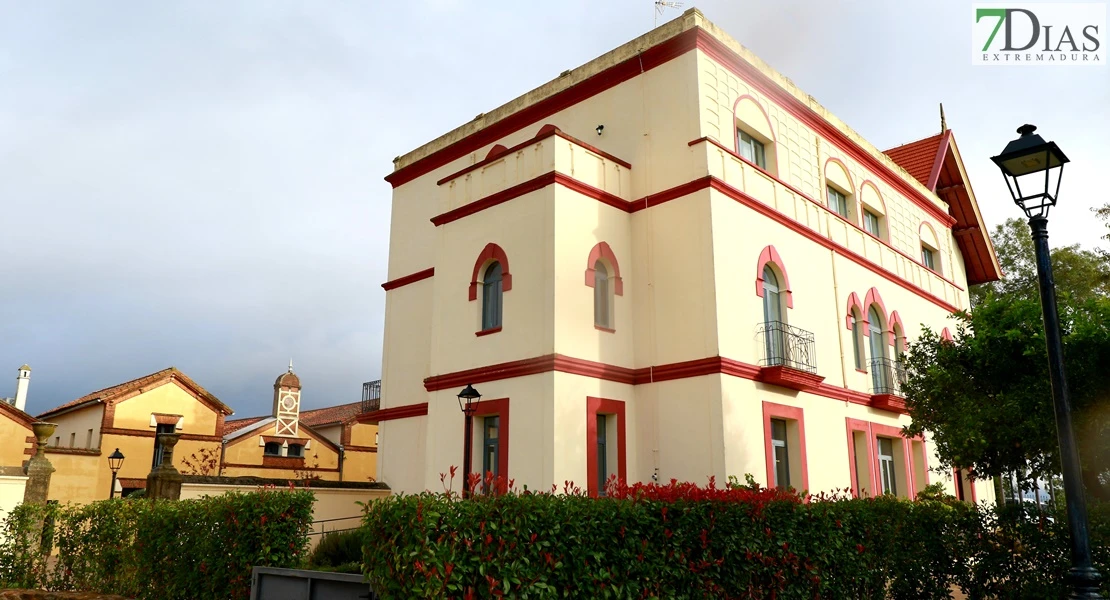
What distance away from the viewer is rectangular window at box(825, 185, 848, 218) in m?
20.1

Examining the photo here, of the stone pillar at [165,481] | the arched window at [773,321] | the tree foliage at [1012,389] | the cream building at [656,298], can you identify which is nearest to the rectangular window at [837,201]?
the cream building at [656,298]

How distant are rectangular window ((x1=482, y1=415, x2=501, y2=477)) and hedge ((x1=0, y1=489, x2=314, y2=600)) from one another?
556 cm

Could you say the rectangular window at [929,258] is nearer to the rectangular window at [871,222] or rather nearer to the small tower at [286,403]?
the rectangular window at [871,222]

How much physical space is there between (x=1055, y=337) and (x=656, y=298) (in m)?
8.91

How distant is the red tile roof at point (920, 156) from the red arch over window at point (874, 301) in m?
6.77

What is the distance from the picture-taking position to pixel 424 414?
18.9 m

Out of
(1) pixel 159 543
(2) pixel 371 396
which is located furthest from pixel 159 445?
(1) pixel 159 543

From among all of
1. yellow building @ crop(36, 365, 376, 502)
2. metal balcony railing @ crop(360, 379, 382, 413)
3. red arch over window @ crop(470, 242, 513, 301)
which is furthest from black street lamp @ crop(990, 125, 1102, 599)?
yellow building @ crop(36, 365, 376, 502)

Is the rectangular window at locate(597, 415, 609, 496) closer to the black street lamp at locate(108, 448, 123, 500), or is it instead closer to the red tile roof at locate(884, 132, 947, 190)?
the red tile roof at locate(884, 132, 947, 190)

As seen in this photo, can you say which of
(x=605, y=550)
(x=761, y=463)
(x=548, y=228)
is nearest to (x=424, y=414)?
(x=548, y=228)

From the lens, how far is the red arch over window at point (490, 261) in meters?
15.4

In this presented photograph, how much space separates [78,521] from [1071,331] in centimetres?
1379

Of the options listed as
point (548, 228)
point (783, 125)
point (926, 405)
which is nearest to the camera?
point (926, 405)

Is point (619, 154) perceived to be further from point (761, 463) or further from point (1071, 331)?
point (1071, 331)
